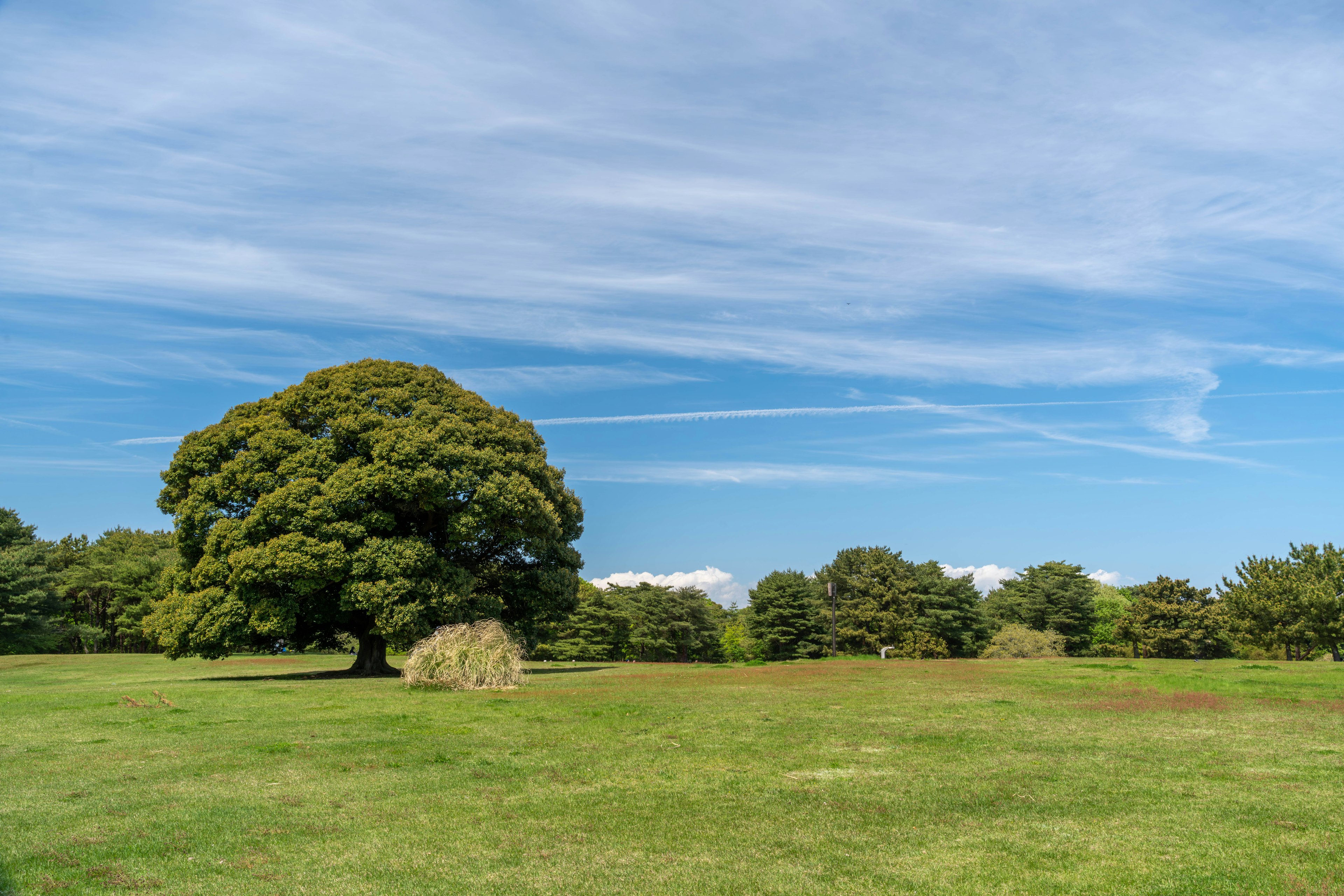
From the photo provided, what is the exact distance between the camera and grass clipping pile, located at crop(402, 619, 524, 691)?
22.0 metres

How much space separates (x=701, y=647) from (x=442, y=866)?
3162 inches

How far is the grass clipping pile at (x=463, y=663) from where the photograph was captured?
22.0 meters

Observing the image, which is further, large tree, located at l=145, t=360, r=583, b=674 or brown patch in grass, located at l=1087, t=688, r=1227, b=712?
large tree, located at l=145, t=360, r=583, b=674

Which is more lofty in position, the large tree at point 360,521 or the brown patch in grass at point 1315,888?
the large tree at point 360,521

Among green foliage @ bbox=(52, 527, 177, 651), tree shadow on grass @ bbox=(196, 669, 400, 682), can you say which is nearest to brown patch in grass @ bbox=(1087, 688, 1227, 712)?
tree shadow on grass @ bbox=(196, 669, 400, 682)

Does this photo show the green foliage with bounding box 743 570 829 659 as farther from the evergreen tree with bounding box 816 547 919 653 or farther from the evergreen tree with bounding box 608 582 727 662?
the evergreen tree with bounding box 608 582 727 662

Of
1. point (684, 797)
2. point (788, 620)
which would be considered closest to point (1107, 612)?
point (788, 620)

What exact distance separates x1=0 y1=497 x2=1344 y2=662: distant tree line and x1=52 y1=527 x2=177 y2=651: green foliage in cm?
16

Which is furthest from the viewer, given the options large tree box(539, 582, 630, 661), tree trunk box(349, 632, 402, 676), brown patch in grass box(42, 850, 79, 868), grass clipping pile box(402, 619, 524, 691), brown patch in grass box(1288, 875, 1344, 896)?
large tree box(539, 582, 630, 661)

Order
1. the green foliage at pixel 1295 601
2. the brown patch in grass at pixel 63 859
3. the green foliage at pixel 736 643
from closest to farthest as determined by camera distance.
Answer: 1. the brown patch in grass at pixel 63 859
2. the green foliage at pixel 1295 601
3. the green foliage at pixel 736 643

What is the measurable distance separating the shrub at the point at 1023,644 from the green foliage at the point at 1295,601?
41.0ft

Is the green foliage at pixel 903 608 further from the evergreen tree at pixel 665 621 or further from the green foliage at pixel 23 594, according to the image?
the green foliage at pixel 23 594

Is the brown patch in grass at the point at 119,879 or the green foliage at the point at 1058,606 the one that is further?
the green foliage at the point at 1058,606

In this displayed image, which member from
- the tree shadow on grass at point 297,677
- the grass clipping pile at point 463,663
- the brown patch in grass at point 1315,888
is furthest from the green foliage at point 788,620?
the brown patch in grass at point 1315,888
